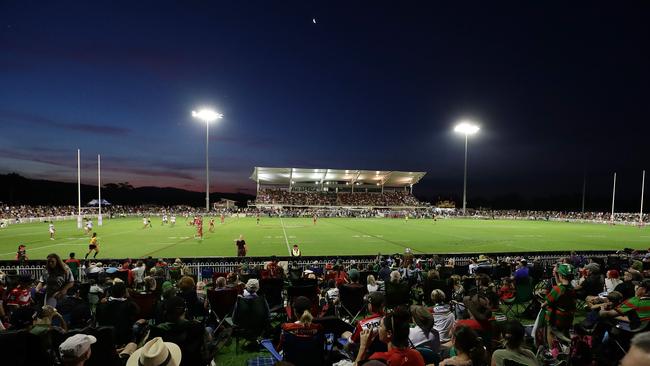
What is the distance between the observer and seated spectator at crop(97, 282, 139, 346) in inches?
211

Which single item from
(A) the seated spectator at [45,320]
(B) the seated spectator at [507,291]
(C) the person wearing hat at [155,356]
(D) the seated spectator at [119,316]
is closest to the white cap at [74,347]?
(C) the person wearing hat at [155,356]

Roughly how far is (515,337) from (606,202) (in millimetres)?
155710

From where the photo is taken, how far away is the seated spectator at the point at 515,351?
3.28 m

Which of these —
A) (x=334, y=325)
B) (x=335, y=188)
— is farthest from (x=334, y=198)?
(x=334, y=325)

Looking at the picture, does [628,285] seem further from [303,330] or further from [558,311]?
[303,330]

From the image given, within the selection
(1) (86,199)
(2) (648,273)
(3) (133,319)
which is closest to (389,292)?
(3) (133,319)

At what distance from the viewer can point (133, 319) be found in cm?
551

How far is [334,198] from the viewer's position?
286 ft

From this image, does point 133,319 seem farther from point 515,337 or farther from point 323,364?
point 515,337

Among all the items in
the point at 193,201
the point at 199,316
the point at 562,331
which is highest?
the point at 562,331

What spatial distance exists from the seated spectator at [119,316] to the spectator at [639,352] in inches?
234

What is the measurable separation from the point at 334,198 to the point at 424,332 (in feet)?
272

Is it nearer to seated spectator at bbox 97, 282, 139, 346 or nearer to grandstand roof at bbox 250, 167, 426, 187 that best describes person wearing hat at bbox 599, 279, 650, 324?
seated spectator at bbox 97, 282, 139, 346

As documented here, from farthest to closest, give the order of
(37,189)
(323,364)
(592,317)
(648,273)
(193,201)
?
1. (193,201)
2. (37,189)
3. (648,273)
4. (592,317)
5. (323,364)
